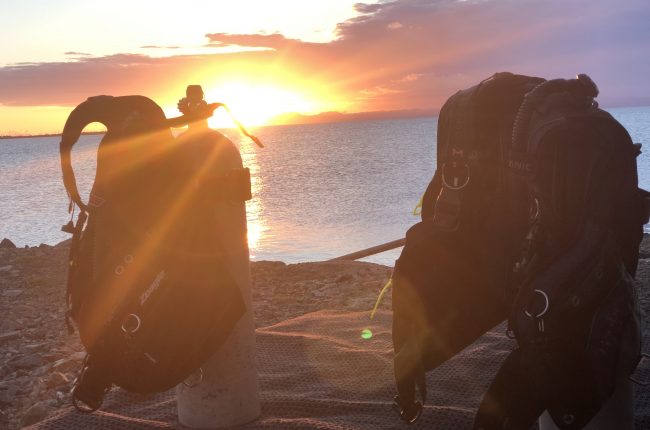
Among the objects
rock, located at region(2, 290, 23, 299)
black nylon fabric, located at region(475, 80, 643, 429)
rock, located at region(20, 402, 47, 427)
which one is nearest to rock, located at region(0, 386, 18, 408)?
rock, located at region(20, 402, 47, 427)

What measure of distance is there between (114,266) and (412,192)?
103ft

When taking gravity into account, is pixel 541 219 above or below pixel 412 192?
above

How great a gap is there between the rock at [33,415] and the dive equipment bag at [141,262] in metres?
1.61

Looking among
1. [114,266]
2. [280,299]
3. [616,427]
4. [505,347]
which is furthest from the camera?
[280,299]

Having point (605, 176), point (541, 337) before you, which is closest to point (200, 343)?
point (541, 337)

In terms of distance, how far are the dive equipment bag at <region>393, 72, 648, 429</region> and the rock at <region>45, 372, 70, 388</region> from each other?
3.42 metres

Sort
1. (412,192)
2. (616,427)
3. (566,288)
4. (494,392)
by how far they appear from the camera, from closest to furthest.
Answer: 1. (566,288)
2. (494,392)
3. (616,427)
4. (412,192)

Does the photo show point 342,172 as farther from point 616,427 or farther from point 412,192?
point 616,427

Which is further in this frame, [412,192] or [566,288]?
[412,192]

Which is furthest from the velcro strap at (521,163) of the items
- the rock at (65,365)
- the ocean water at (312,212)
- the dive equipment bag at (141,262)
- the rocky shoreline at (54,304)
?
the ocean water at (312,212)

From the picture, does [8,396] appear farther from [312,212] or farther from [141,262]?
[312,212]

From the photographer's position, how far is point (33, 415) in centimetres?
497

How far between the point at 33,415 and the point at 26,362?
124 cm

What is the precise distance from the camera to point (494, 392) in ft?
9.04
